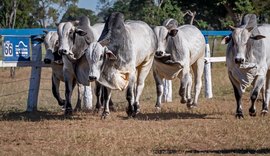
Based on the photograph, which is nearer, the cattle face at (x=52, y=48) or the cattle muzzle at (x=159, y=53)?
the cattle face at (x=52, y=48)

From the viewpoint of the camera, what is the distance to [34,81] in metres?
13.4

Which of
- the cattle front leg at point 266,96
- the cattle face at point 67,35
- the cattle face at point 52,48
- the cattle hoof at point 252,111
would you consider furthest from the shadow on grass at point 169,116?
the cattle face at point 52,48

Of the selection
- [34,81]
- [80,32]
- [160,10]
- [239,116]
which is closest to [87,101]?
[34,81]

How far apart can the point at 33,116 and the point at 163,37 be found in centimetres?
286

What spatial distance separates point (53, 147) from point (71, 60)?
356 centimetres

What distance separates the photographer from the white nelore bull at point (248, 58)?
11500 mm

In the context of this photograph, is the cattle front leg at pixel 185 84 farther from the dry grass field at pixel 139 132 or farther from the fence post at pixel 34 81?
the fence post at pixel 34 81

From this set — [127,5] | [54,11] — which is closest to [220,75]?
[54,11]

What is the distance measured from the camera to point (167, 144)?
8695 millimetres

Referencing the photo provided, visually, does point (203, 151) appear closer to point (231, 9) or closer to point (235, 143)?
point (235, 143)

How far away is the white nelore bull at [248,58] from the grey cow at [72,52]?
258 cm

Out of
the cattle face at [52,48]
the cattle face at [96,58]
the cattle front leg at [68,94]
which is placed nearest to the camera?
the cattle face at [96,58]

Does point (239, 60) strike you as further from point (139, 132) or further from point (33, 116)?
point (33, 116)

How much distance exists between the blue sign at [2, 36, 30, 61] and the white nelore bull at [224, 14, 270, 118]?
13.2ft
